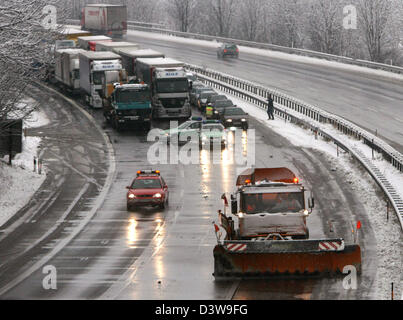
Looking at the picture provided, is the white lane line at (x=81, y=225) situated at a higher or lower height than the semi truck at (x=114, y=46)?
lower

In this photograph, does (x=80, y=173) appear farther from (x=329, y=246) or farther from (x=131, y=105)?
(x=329, y=246)

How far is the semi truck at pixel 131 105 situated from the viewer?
53562 mm

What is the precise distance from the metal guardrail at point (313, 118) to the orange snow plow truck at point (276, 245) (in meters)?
6.66

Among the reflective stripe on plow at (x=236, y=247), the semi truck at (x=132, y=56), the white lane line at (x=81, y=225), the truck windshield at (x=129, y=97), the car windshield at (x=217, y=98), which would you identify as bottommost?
the white lane line at (x=81, y=225)

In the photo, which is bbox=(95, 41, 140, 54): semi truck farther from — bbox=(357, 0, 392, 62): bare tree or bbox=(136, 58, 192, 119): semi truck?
bbox=(357, 0, 392, 62): bare tree

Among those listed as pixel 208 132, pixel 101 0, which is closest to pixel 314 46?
pixel 101 0

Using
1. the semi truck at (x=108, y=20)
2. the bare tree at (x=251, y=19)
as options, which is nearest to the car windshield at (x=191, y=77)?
the semi truck at (x=108, y=20)

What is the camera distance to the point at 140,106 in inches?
2108

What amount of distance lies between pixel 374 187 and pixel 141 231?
11.2 m

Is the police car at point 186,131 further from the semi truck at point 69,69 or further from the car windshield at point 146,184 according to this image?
the semi truck at point 69,69

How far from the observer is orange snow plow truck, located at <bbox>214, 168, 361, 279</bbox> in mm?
24188

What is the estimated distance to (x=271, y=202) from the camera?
85.0 feet

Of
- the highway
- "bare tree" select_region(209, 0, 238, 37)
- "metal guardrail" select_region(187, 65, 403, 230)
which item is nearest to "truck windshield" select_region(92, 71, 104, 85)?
the highway
